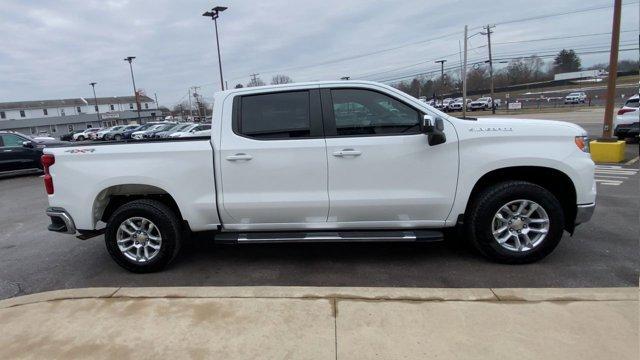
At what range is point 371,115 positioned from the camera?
4301 mm

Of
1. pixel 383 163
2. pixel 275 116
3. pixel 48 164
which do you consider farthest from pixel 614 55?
pixel 48 164

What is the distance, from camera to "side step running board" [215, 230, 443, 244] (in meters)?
4.20

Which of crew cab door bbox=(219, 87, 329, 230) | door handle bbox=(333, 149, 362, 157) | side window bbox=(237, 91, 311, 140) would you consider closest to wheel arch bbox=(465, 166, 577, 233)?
door handle bbox=(333, 149, 362, 157)

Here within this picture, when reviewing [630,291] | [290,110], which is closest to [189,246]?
[290,110]

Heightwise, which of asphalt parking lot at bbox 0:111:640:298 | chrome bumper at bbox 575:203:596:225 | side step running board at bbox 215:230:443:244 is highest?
chrome bumper at bbox 575:203:596:225

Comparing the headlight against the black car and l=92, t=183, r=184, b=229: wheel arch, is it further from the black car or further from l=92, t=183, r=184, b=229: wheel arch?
the black car

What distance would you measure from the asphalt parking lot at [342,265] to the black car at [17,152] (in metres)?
10.0

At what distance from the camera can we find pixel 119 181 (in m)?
4.41

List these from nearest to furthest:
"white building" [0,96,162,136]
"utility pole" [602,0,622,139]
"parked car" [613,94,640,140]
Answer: "utility pole" [602,0,622,139] < "parked car" [613,94,640,140] < "white building" [0,96,162,136]

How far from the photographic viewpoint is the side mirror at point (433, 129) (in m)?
3.99

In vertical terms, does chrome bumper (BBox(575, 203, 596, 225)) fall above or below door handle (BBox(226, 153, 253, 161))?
below

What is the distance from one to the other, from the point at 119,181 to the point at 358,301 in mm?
2695

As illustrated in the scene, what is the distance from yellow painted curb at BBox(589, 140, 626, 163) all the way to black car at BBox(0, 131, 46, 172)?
16.6 m

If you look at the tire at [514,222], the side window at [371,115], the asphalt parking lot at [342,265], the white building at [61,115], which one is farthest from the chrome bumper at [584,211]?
the white building at [61,115]
